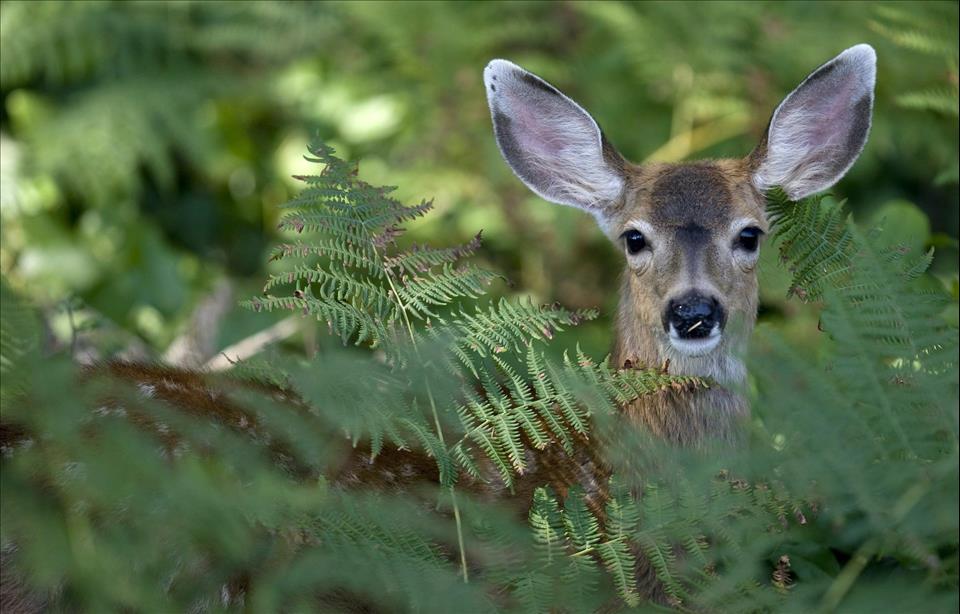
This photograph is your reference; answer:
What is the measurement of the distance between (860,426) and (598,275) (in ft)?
14.3

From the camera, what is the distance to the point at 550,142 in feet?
12.4

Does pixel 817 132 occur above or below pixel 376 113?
above

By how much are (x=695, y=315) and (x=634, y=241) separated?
1.38ft

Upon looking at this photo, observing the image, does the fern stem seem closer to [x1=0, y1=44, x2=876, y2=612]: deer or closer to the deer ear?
[x1=0, y1=44, x2=876, y2=612]: deer

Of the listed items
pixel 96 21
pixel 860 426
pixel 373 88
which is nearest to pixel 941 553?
pixel 860 426

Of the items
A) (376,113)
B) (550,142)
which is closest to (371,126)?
(376,113)

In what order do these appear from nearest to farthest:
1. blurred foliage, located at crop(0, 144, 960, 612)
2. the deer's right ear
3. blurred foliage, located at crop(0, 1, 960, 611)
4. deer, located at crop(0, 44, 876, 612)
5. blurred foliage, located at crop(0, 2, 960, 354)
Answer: blurred foliage, located at crop(0, 144, 960, 612) → deer, located at crop(0, 44, 876, 612) → the deer's right ear → blurred foliage, located at crop(0, 1, 960, 611) → blurred foliage, located at crop(0, 2, 960, 354)

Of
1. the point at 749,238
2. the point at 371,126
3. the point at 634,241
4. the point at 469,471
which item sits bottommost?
the point at 371,126

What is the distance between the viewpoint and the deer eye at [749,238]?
11.2 ft

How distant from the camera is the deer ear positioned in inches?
139

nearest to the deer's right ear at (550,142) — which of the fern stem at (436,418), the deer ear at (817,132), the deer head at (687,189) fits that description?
the deer head at (687,189)

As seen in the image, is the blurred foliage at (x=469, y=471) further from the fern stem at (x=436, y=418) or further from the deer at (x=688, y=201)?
the deer at (x=688, y=201)

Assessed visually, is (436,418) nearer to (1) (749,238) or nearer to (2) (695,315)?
(2) (695,315)

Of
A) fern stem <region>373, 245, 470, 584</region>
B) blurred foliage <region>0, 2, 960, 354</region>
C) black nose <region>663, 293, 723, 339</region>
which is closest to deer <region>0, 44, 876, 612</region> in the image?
black nose <region>663, 293, 723, 339</region>
